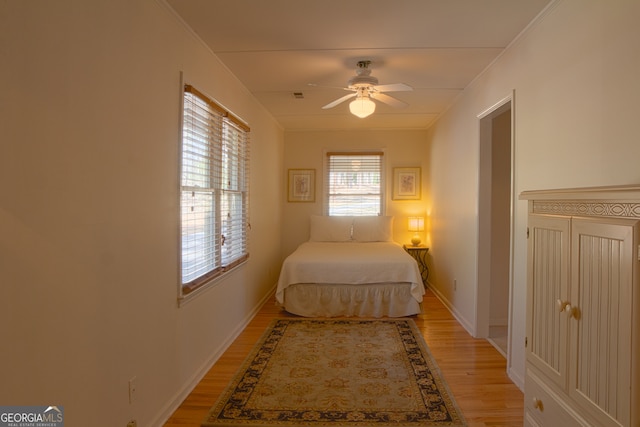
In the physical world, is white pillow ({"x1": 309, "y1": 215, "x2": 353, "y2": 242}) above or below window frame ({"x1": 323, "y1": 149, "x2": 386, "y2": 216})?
below

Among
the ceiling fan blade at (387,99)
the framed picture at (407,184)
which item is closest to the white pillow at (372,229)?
the framed picture at (407,184)

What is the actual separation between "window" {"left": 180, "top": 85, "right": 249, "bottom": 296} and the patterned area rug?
2.76 feet

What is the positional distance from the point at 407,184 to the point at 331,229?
→ 1.50m

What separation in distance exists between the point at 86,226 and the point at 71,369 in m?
0.57

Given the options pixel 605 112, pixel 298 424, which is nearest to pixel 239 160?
pixel 298 424

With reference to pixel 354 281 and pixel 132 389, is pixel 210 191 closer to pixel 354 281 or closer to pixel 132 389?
pixel 132 389

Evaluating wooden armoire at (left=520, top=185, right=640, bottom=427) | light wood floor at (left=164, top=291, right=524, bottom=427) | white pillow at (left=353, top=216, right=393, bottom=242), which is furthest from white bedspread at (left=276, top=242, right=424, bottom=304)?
Answer: wooden armoire at (left=520, top=185, right=640, bottom=427)

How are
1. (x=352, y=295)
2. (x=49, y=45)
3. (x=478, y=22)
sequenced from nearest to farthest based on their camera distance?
(x=49, y=45) < (x=478, y=22) < (x=352, y=295)

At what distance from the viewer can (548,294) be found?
1.53 meters

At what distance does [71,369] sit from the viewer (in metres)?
1.38

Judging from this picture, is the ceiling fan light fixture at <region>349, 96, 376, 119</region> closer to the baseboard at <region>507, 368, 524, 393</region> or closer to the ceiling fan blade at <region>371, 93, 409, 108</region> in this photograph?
the ceiling fan blade at <region>371, 93, 409, 108</region>

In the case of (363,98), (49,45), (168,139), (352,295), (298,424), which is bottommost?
(298,424)

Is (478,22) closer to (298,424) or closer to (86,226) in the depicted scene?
(86,226)

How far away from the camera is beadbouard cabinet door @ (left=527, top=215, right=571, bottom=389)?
1.41m
